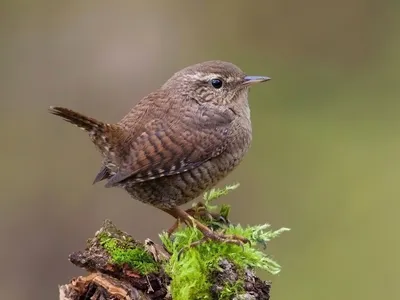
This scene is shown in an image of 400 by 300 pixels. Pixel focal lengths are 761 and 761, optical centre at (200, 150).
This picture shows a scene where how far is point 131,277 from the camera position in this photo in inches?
126

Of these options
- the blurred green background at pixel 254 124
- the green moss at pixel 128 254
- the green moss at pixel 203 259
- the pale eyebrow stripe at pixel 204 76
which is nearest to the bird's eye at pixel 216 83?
the pale eyebrow stripe at pixel 204 76

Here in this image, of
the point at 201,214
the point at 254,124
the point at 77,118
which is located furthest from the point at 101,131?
the point at 254,124

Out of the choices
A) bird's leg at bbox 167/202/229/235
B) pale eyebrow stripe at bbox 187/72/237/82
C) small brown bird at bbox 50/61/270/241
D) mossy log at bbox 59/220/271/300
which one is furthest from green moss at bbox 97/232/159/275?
pale eyebrow stripe at bbox 187/72/237/82

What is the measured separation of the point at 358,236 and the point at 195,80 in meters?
4.31

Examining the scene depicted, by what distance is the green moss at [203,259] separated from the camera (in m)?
3.14

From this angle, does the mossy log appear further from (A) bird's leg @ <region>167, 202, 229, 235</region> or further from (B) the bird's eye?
(B) the bird's eye

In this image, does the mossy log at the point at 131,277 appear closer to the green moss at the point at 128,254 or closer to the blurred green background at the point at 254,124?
the green moss at the point at 128,254

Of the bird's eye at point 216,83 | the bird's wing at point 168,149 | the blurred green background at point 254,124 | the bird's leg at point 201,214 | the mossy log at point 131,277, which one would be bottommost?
the mossy log at point 131,277

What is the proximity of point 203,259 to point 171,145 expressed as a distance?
2.53 ft

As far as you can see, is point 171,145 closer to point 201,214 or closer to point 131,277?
point 201,214

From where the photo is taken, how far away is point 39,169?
856cm

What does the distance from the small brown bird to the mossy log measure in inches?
18.5

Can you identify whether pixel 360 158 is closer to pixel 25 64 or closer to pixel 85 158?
pixel 85 158

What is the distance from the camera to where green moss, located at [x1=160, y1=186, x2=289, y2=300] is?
3.14 metres
